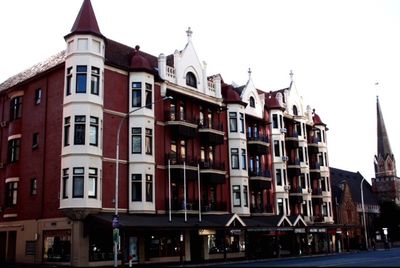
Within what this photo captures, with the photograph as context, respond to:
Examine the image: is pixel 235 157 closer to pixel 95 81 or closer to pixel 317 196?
pixel 95 81

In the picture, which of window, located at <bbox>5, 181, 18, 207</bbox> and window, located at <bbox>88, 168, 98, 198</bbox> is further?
window, located at <bbox>5, 181, 18, 207</bbox>

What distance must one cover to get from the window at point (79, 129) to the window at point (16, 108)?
916cm

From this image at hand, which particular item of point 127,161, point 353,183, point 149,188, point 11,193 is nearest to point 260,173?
point 149,188

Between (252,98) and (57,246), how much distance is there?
90.4 feet

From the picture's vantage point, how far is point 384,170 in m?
129

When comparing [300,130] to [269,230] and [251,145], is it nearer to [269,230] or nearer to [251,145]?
[251,145]

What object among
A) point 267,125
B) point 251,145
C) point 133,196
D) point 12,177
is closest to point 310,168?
point 267,125

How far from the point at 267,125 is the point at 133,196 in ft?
74.6

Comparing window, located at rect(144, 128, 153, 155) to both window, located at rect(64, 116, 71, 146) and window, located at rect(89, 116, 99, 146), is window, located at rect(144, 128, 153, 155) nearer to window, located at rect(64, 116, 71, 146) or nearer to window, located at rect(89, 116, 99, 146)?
window, located at rect(89, 116, 99, 146)

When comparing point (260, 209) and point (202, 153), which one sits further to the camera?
point (260, 209)

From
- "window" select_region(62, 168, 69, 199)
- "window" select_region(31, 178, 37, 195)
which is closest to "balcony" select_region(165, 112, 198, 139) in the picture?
"window" select_region(62, 168, 69, 199)

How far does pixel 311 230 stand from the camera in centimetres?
5100

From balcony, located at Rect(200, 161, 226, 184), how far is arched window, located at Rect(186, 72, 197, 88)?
7292 mm

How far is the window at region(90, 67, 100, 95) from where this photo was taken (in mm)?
35469
